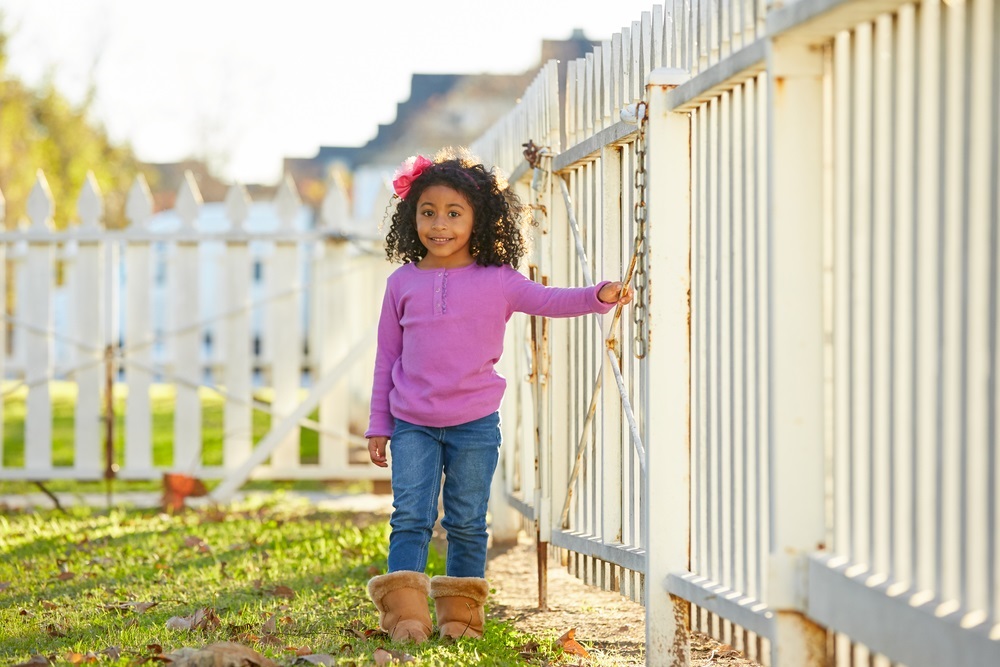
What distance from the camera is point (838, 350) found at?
260cm

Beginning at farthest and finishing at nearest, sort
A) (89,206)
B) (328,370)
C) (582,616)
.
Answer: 1. (328,370)
2. (89,206)
3. (582,616)

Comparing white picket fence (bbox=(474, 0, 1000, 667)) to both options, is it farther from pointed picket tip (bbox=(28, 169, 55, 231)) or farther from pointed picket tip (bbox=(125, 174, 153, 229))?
pointed picket tip (bbox=(28, 169, 55, 231))

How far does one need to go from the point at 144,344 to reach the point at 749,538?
565 centimetres

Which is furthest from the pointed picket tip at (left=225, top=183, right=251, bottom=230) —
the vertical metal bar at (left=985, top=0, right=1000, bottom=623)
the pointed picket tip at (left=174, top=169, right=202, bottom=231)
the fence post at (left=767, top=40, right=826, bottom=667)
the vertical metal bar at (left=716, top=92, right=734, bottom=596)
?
the vertical metal bar at (left=985, top=0, right=1000, bottom=623)

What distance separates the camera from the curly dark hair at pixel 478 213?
4.21 m

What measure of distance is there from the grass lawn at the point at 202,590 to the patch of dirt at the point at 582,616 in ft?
0.70

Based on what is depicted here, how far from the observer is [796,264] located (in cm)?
263

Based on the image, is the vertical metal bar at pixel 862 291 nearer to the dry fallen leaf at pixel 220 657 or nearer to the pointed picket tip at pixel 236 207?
the dry fallen leaf at pixel 220 657

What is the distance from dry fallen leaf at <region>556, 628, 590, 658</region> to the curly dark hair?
48.2 inches

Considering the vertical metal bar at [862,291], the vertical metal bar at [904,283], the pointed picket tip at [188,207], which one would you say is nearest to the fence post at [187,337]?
the pointed picket tip at [188,207]

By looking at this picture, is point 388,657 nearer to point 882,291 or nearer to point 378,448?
point 378,448

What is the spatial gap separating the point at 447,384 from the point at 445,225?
519mm

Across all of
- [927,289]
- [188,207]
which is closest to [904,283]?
[927,289]

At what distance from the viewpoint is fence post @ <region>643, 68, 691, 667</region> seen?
3.39 meters
